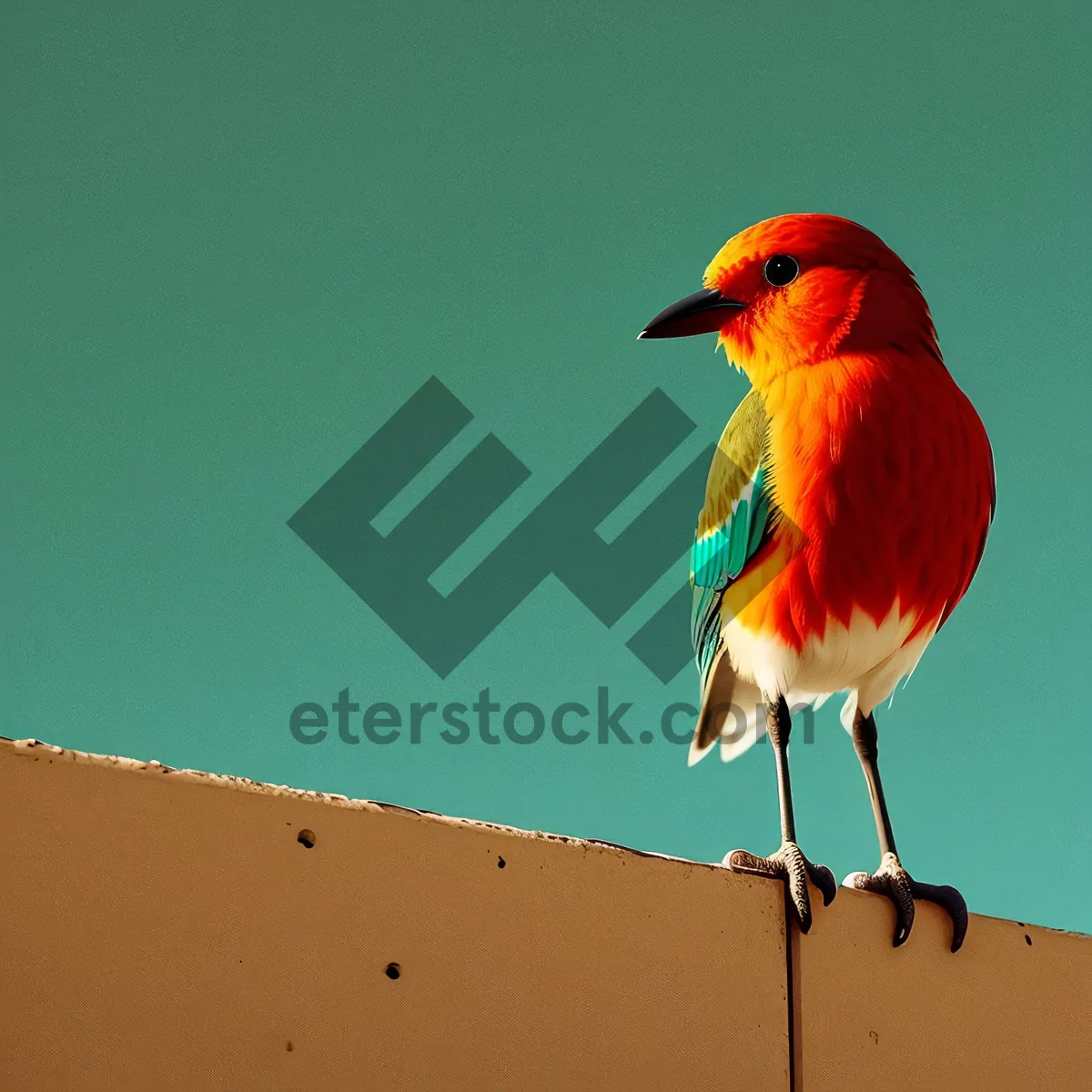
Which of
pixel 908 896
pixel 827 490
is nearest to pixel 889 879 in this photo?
pixel 908 896

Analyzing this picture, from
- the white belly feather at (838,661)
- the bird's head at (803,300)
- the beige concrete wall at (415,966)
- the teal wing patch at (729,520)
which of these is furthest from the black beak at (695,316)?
the beige concrete wall at (415,966)

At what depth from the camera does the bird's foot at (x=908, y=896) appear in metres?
1.50

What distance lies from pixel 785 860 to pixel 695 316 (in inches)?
41.1

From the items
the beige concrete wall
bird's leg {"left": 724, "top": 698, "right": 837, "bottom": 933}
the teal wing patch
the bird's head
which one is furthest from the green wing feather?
the beige concrete wall

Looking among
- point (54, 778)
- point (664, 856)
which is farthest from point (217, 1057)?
point (664, 856)

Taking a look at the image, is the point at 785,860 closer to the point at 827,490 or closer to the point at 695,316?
the point at 827,490

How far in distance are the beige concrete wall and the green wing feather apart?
0.70 m

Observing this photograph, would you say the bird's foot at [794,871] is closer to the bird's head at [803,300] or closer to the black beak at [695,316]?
the bird's head at [803,300]

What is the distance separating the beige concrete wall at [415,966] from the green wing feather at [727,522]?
699mm

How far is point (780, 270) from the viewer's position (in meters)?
2.16

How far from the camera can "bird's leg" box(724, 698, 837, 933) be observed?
4.63 ft

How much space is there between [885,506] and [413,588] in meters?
1.54

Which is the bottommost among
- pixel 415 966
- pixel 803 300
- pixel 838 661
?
pixel 415 966

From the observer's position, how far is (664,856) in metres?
1.33
